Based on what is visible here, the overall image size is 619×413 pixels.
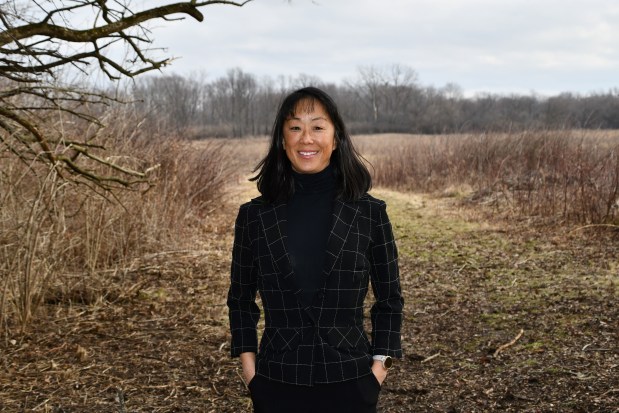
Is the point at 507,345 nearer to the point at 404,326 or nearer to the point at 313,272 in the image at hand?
the point at 404,326

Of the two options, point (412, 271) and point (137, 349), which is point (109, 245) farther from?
point (412, 271)

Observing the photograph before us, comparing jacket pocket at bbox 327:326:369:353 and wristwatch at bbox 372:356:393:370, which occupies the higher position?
jacket pocket at bbox 327:326:369:353

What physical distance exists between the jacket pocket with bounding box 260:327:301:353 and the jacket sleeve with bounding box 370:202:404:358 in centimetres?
25

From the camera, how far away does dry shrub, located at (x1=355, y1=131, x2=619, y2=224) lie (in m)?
8.85

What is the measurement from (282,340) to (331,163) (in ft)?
1.76

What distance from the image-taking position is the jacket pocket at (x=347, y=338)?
1797 millimetres

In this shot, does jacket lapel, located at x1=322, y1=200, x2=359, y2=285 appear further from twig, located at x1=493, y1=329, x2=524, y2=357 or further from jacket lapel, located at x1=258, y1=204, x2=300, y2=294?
twig, located at x1=493, y1=329, x2=524, y2=357

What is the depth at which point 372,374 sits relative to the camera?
6.08ft

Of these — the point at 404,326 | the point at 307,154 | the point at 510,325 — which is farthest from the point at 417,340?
the point at 307,154

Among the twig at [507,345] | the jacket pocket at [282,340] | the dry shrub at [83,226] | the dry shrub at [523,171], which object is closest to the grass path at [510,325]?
the twig at [507,345]


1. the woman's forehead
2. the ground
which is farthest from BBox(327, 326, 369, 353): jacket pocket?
the ground

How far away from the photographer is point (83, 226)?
624 centimetres

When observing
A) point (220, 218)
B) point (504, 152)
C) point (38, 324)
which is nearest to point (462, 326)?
point (38, 324)

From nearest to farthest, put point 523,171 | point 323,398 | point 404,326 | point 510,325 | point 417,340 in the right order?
point 323,398, point 417,340, point 510,325, point 404,326, point 523,171
